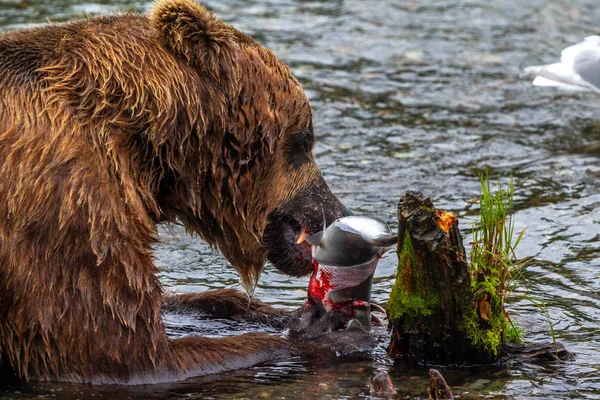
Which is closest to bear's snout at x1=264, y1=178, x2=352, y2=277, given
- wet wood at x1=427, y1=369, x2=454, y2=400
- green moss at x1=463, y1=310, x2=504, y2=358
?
green moss at x1=463, y1=310, x2=504, y2=358

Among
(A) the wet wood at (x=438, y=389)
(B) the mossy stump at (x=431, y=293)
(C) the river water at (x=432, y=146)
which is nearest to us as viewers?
(A) the wet wood at (x=438, y=389)

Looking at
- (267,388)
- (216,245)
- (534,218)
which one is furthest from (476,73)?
(267,388)

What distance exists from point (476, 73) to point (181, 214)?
→ 6.68m

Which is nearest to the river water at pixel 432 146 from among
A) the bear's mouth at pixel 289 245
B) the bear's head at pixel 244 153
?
the bear's mouth at pixel 289 245

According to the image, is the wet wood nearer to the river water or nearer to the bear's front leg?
the river water

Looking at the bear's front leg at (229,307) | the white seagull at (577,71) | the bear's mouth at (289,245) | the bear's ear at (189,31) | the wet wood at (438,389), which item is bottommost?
the bear's front leg at (229,307)

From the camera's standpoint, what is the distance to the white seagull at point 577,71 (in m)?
10.1

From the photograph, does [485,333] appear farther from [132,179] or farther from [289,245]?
[132,179]

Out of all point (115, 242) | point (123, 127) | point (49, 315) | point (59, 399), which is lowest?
point (59, 399)

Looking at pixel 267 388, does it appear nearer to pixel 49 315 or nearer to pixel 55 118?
pixel 49 315

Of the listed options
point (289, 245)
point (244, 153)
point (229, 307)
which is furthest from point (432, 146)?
point (244, 153)

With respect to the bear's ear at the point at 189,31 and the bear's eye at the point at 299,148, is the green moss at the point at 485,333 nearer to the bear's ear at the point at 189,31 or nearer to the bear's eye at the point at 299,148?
the bear's eye at the point at 299,148

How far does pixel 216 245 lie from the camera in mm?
5711

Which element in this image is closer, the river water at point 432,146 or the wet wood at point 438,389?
the wet wood at point 438,389
